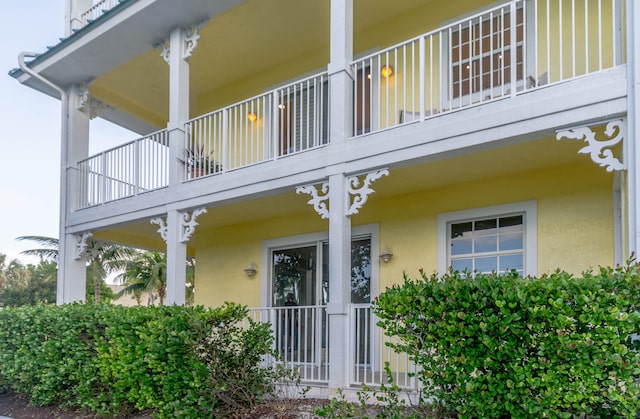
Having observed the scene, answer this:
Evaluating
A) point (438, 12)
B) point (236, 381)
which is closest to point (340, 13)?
point (438, 12)

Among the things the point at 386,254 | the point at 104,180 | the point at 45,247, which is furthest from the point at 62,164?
the point at 45,247

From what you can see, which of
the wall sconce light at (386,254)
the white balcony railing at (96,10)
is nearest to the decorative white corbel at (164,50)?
the white balcony railing at (96,10)

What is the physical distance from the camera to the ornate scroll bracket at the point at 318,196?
6426 millimetres

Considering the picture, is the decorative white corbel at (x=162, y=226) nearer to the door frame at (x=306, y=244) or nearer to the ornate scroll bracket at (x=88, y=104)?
the door frame at (x=306, y=244)

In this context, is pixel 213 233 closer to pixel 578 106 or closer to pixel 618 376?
pixel 578 106

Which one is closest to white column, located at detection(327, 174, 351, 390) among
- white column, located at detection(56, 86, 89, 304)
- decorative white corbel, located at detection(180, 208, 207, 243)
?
decorative white corbel, located at detection(180, 208, 207, 243)

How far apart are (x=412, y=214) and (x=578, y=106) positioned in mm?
3351

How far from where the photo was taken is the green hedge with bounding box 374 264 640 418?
127 inches

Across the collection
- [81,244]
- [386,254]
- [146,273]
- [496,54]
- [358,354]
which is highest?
[496,54]

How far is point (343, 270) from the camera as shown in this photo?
6.07 metres

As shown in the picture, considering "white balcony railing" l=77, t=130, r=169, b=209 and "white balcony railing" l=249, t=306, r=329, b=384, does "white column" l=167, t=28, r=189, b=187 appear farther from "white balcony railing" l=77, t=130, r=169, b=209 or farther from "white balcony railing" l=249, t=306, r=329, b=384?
"white balcony railing" l=249, t=306, r=329, b=384

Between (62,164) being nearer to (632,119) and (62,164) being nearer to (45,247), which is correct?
(632,119)

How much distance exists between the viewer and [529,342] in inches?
136

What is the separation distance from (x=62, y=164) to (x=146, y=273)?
34.7ft
